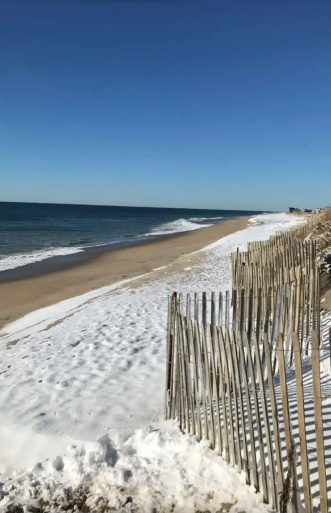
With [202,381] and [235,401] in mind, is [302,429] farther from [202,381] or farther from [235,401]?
[202,381]

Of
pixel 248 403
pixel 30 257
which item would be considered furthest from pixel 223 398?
pixel 30 257

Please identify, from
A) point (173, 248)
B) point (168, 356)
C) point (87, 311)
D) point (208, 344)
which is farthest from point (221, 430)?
point (173, 248)

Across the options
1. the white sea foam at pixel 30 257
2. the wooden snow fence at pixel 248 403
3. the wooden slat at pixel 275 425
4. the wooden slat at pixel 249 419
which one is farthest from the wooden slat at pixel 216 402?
the white sea foam at pixel 30 257

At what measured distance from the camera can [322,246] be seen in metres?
13.0

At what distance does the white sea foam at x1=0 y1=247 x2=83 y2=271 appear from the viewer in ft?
69.8

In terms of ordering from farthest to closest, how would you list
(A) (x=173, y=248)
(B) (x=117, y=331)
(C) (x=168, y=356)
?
1. (A) (x=173, y=248)
2. (B) (x=117, y=331)
3. (C) (x=168, y=356)

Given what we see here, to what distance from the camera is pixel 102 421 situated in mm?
4805

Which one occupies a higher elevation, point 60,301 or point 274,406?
point 274,406

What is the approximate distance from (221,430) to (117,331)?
16.4 ft

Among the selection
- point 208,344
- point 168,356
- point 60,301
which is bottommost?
point 60,301

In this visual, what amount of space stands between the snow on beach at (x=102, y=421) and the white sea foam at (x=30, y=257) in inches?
484

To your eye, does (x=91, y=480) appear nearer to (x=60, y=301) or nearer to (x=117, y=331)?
(x=117, y=331)

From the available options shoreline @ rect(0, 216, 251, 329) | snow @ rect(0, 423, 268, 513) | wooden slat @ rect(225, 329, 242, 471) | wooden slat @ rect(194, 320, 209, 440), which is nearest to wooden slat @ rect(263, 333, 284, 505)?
snow @ rect(0, 423, 268, 513)

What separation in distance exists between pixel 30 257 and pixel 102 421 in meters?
20.8
